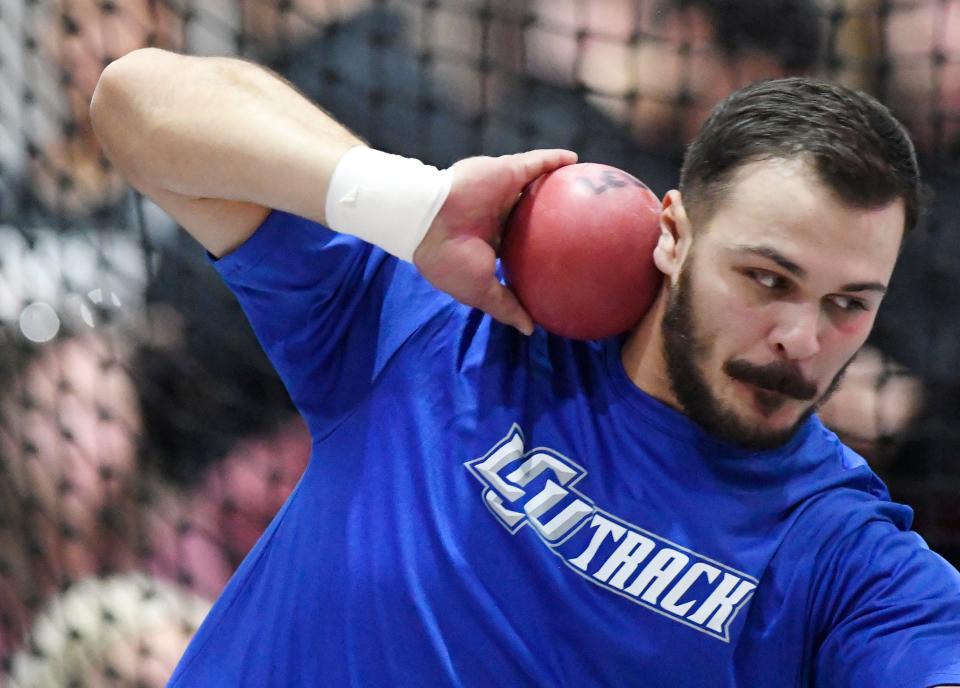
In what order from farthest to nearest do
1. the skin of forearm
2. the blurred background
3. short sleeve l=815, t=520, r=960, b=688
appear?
1. the blurred background
2. the skin of forearm
3. short sleeve l=815, t=520, r=960, b=688

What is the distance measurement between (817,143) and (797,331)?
19 centimetres

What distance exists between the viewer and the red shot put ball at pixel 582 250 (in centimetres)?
124

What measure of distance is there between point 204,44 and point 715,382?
5.61 feet

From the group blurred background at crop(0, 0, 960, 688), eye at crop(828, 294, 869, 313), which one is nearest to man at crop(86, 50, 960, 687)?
eye at crop(828, 294, 869, 313)

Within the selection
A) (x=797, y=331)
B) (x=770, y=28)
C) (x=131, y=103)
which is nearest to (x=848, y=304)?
(x=797, y=331)

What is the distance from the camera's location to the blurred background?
2.21m

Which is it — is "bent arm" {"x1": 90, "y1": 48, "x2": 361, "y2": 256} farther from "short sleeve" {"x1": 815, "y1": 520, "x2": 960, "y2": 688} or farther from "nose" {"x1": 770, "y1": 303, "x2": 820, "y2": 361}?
"short sleeve" {"x1": 815, "y1": 520, "x2": 960, "y2": 688}

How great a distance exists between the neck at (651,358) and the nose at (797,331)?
0.15 meters

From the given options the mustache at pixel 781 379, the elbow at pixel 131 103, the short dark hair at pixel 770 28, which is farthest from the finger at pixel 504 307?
the short dark hair at pixel 770 28

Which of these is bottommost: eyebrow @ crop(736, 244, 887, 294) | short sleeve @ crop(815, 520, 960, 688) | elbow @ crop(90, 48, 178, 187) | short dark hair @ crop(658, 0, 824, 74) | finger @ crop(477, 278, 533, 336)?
short sleeve @ crop(815, 520, 960, 688)

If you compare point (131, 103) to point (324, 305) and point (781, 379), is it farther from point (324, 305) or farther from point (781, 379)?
point (781, 379)

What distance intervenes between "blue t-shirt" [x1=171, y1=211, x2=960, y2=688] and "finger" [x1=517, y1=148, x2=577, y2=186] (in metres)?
0.18

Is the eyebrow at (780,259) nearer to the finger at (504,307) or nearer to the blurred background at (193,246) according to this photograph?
the finger at (504,307)

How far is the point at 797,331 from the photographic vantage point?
1.15 m
